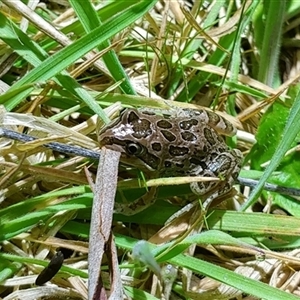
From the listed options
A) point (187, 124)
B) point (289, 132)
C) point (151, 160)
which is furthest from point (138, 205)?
point (289, 132)

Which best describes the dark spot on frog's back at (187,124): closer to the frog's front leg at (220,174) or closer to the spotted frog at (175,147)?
the spotted frog at (175,147)

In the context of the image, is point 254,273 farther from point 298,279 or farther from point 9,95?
point 9,95

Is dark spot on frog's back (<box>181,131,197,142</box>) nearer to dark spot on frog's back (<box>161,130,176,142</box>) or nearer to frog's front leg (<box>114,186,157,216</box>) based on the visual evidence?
dark spot on frog's back (<box>161,130,176,142</box>)

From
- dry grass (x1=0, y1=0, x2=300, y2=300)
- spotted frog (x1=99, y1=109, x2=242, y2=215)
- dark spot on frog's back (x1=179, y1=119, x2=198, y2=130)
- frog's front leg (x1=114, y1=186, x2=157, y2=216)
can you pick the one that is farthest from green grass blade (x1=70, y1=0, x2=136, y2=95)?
frog's front leg (x1=114, y1=186, x2=157, y2=216)

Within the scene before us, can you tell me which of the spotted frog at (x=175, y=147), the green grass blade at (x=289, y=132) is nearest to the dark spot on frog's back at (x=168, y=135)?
the spotted frog at (x=175, y=147)

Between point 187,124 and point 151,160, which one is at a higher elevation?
point 187,124

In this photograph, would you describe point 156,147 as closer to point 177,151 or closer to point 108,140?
point 177,151
